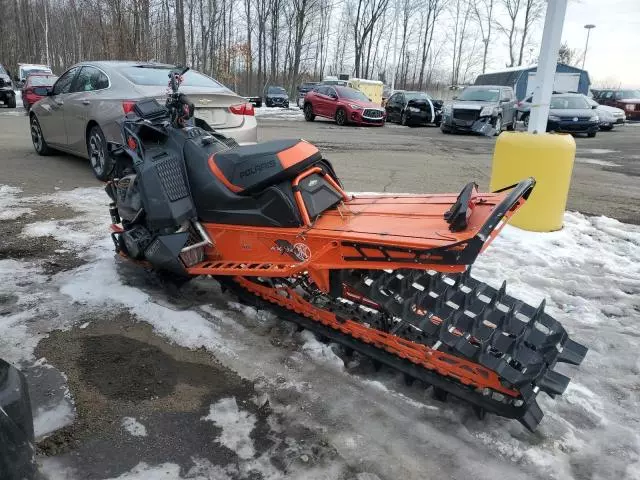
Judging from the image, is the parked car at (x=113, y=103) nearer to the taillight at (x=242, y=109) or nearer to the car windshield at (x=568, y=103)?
the taillight at (x=242, y=109)

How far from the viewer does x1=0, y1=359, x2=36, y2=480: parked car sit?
1566 millimetres

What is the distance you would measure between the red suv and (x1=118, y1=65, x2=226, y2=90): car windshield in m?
13.0

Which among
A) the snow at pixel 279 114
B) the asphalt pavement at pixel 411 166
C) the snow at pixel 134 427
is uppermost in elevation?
the snow at pixel 279 114

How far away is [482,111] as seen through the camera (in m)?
17.8

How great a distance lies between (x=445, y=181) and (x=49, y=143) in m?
6.71

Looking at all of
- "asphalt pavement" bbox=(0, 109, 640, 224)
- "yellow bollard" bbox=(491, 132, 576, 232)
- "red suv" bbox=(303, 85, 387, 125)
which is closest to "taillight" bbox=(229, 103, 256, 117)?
"asphalt pavement" bbox=(0, 109, 640, 224)

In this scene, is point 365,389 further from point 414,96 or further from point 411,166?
point 414,96

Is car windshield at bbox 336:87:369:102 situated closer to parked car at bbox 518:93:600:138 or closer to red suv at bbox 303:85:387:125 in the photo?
red suv at bbox 303:85:387:125

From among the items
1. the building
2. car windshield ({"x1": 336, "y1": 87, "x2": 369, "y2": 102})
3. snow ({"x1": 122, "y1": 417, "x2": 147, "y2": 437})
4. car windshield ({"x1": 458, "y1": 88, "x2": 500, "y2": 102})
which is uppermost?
the building

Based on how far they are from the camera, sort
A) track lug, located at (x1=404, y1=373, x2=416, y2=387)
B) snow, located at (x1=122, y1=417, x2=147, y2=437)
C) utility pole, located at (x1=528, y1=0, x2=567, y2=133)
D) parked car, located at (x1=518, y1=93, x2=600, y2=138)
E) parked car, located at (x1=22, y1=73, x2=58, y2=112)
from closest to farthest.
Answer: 1. snow, located at (x1=122, y1=417, x2=147, y2=437)
2. track lug, located at (x1=404, y1=373, x2=416, y2=387)
3. utility pole, located at (x1=528, y1=0, x2=567, y2=133)
4. parked car, located at (x1=22, y1=73, x2=58, y2=112)
5. parked car, located at (x1=518, y1=93, x2=600, y2=138)

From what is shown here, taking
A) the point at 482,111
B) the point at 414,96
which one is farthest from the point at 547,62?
the point at 414,96

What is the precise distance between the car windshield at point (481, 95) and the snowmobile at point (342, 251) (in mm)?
16769

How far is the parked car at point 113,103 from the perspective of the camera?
21.9 ft

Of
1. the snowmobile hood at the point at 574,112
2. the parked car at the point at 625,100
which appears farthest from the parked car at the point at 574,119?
the parked car at the point at 625,100
